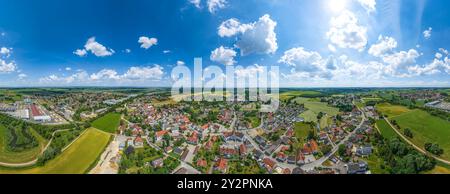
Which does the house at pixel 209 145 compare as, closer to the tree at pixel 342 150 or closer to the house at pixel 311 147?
the house at pixel 311 147

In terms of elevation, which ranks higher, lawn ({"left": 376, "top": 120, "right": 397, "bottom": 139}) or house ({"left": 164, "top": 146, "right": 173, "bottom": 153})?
lawn ({"left": 376, "top": 120, "right": 397, "bottom": 139})

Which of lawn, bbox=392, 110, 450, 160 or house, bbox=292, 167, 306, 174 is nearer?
house, bbox=292, 167, 306, 174

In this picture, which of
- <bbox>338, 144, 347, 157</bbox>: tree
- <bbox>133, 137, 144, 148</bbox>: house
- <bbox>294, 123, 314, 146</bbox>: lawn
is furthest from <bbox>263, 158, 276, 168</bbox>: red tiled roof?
<bbox>133, 137, 144, 148</bbox>: house

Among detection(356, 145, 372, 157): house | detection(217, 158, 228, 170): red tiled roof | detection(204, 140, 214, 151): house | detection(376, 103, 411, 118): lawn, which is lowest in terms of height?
detection(217, 158, 228, 170): red tiled roof

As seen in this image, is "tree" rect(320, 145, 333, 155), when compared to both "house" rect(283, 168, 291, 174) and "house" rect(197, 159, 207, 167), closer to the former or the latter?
"house" rect(283, 168, 291, 174)

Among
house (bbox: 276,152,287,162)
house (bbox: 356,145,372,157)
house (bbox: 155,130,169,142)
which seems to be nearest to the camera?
house (bbox: 276,152,287,162)

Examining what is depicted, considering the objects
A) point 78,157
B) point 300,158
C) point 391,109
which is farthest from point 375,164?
point 78,157
